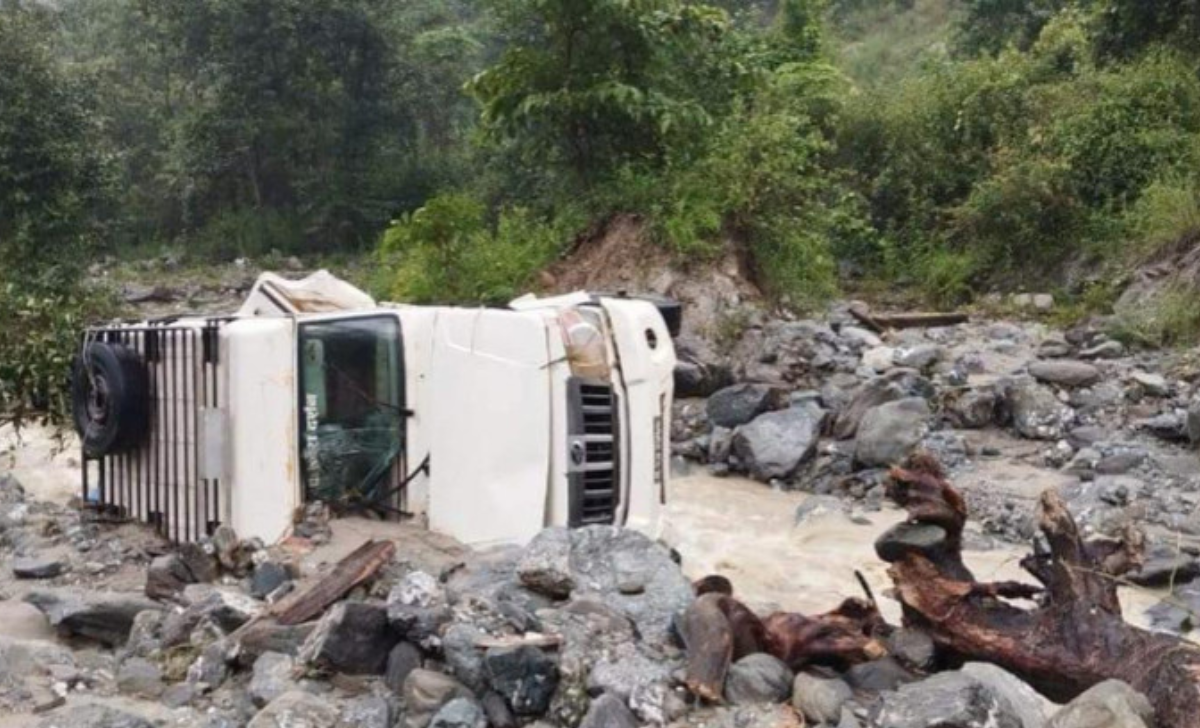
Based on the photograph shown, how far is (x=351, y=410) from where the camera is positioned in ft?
17.6

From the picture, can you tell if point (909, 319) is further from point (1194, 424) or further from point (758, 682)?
point (758, 682)


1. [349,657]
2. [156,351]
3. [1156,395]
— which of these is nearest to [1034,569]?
[349,657]

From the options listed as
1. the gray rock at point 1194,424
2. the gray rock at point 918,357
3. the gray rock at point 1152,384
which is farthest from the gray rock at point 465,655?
the gray rock at point 918,357

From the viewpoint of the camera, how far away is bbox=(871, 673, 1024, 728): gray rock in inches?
126

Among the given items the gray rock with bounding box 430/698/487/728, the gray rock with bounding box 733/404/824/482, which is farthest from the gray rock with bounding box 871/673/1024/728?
the gray rock with bounding box 733/404/824/482

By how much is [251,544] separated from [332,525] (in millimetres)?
342

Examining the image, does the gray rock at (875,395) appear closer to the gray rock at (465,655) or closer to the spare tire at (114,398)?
the spare tire at (114,398)

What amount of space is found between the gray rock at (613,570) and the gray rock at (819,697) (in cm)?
54

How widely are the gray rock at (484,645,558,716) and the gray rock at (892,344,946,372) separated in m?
7.11

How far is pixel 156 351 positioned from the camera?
566cm

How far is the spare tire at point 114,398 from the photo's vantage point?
562 cm

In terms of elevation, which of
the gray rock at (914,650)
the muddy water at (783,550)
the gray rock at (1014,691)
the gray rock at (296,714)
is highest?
the gray rock at (1014,691)

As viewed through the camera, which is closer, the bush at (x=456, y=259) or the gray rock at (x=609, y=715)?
the gray rock at (x=609, y=715)

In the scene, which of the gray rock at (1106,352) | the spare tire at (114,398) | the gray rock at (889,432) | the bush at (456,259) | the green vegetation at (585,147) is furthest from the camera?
the green vegetation at (585,147)
